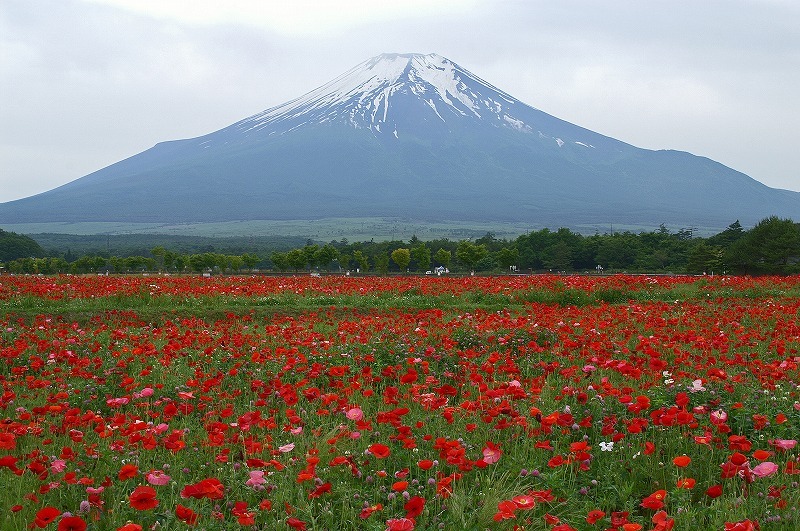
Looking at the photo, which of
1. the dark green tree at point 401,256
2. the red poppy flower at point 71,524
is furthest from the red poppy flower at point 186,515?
the dark green tree at point 401,256

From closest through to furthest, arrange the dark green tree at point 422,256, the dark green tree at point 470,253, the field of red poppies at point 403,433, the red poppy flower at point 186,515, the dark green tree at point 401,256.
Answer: the red poppy flower at point 186,515, the field of red poppies at point 403,433, the dark green tree at point 470,253, the dark green tree at point 401,256, the dark green tree at point 422,256

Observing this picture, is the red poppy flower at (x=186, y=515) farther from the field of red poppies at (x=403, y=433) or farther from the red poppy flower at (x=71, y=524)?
the red poppy flower at (x=71, y=524)

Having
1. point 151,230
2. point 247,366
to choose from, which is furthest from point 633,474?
point 151,230

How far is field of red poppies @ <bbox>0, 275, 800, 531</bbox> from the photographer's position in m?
3.57

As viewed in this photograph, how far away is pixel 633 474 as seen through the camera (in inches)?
167

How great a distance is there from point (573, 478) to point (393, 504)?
1129mm

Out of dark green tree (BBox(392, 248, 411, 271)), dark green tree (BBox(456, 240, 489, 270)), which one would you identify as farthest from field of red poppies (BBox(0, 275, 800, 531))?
dark green tree (BBox(392, 248, 411, 271))

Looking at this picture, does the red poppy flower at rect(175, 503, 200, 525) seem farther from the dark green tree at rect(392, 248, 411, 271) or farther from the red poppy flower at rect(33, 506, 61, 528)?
the dark green tree at rect(392, 248, 411, 271)

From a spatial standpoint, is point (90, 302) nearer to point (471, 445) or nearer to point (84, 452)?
point (84, 452)

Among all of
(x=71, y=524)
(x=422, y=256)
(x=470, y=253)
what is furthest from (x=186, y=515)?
(x=422, y=256)

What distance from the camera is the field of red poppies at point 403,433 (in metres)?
3.57

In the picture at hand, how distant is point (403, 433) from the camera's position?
4.13 metres

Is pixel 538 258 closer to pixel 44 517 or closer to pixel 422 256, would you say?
pixel 422 256

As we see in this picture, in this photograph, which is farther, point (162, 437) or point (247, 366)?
point (247, 366)
